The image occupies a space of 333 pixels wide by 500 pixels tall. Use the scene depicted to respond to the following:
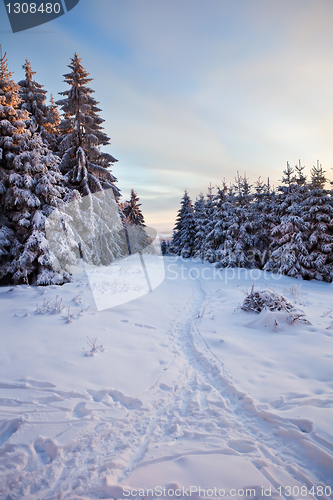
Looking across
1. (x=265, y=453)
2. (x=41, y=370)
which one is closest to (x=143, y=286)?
(x=41, y=370)

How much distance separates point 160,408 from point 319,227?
1816 centimetres

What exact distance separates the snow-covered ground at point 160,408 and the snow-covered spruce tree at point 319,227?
11677mm

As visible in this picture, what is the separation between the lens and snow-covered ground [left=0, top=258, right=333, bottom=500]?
88.8 inches

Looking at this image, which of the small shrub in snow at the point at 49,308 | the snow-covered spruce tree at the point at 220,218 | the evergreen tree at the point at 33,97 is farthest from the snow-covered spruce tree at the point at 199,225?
the small shrub in snow at the point at 49,308

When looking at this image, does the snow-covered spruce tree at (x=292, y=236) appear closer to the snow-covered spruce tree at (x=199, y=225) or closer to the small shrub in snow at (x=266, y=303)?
the small shrub in snow at (x=266, y=303)

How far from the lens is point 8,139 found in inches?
336

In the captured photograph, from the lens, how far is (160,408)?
341 centimetres

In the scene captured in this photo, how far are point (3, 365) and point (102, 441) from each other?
8.26ft

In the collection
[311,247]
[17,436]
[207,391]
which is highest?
[311,247]

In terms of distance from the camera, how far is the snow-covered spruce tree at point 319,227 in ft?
52.1

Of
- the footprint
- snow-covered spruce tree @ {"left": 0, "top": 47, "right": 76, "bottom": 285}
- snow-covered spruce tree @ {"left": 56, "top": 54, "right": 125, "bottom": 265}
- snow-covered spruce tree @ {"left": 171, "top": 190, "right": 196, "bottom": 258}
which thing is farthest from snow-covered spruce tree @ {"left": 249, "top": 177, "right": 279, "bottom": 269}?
the footprint

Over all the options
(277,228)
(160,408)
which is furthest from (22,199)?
(277,228)

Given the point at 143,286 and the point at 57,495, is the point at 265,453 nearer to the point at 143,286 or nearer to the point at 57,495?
the point at 57,495

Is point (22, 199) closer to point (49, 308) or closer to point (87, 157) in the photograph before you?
point (49, 308)
